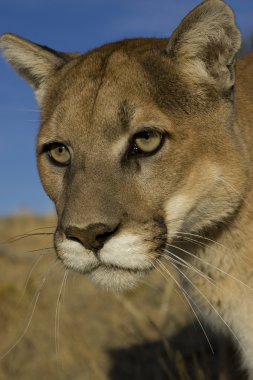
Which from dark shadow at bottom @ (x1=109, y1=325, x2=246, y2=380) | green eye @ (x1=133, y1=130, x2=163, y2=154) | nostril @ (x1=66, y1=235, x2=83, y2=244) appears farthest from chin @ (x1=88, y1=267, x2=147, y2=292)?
dark shadow at bottom @ (x1=109, y1=325, x2=246, y2=380)

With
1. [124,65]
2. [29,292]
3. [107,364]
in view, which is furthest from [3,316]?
[124,65]

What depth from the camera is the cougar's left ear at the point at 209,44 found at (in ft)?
11.2

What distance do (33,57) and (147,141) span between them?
122cm

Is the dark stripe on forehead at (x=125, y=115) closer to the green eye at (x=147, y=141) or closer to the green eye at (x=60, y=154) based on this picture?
the green eye at (x=147, y=141)

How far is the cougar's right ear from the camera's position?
13.5 feet

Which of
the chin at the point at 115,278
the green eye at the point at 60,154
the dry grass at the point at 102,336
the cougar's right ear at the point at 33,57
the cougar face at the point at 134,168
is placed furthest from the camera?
the dry grass at the point at 102,336

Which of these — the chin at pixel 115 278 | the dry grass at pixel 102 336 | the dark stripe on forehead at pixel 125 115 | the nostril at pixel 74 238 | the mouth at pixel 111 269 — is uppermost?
the dark stripe on forehead at pixel 125 115

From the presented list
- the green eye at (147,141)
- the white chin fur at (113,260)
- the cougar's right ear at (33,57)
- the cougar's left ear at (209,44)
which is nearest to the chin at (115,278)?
the white chin fur at (113,260)

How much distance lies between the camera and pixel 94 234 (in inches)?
118

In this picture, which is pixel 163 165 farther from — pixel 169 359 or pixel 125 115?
pixel 169 359

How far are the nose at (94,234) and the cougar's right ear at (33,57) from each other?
140 centimetres

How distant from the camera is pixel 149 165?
3.25 m

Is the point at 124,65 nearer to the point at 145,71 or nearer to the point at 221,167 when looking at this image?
the point at 145,71

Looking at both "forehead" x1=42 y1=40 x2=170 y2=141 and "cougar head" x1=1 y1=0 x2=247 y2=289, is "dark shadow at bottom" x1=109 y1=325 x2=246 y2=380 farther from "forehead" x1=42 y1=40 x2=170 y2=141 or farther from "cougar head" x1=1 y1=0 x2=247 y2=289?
"forehead" x1=42 y1=40 x2=170 y2=141
